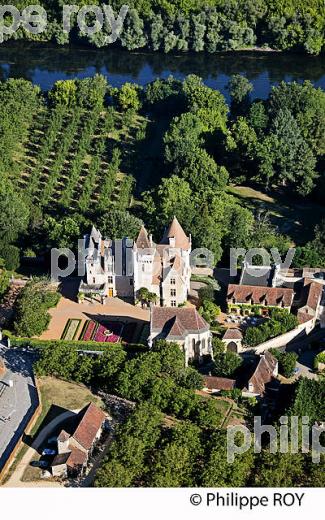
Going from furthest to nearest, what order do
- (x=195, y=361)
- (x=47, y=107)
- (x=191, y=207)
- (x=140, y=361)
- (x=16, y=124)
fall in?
(x=47, y=107) → (x=16, y=124) → (x=191, y=207) → (x=195, y=361) → (x=140, y=361)

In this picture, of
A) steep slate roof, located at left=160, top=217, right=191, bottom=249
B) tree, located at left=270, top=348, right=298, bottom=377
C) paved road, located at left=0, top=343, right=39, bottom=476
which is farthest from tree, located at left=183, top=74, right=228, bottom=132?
paved road, located at left=0, top=343, right=39, bottom=476

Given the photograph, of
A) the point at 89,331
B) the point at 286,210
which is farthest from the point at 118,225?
the point at 286,210

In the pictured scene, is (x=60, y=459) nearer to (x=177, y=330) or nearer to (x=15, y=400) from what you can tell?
(x=15, y=400)

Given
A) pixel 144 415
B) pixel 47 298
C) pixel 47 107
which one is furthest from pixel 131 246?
pixel 47 107

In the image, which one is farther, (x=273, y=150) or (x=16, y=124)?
(x=16, y=124)

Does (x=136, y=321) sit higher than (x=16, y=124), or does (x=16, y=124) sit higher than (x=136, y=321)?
(x=16, y=124)

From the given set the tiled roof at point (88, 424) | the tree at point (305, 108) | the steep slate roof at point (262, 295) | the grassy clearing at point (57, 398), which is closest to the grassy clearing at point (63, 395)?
the grassy clearing at point (57, 398)

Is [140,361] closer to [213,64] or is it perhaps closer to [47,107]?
[47,107]

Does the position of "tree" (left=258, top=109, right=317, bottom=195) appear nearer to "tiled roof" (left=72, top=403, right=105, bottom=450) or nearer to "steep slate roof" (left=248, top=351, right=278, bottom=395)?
"steep slate roof" (left=248, top=351, right=278, bottom=395)
